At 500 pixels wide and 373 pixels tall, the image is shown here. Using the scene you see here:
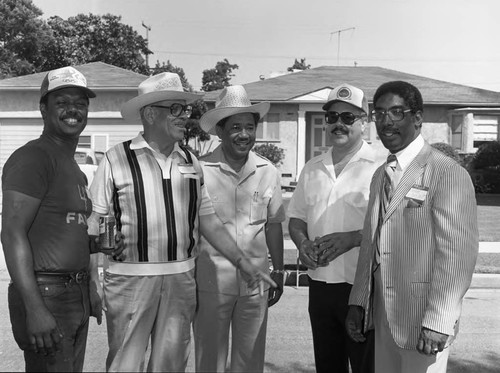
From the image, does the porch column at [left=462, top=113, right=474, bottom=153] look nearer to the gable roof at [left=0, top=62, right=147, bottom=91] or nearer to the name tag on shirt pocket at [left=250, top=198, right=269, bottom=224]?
the gable roof at [left=0, top=62, right=147, bottom=91]

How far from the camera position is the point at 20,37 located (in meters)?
31.7

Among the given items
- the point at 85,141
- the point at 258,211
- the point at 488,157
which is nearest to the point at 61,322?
the point at 258,211

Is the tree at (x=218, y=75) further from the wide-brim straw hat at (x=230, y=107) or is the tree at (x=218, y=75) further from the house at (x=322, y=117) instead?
the wide-brim straw hat at (x=230, y=107)

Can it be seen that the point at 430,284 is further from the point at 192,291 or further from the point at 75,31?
the point at 75,31

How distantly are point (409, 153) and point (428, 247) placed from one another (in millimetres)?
539

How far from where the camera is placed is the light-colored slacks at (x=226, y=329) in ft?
12.6

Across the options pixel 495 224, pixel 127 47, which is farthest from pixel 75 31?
pixel 495 224

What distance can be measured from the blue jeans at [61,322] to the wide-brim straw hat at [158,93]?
1.05m

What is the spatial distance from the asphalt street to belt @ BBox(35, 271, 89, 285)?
98 cm

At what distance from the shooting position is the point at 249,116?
4.02 metres

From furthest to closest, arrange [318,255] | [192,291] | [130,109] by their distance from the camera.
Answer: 1. [318,255]
2. [130,109]
3. [192,291]

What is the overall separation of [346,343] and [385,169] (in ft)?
4.09

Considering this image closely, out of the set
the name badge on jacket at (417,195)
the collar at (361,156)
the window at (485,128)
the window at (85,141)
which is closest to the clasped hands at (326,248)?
the collar at (361,156)

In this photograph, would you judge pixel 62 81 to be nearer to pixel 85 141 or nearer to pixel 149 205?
pixel 149 205
